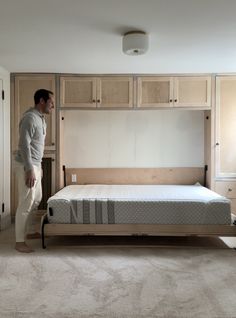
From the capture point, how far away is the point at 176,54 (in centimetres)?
348

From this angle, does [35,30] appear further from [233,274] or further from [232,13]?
[233,274]

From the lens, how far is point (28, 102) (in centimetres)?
436

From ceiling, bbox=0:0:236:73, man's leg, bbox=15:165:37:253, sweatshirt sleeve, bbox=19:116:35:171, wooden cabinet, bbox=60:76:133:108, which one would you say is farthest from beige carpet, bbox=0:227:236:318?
ceiling, bbox=0:0:236:73

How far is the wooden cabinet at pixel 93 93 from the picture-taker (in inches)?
171

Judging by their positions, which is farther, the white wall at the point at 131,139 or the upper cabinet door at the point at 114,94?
the white wall at the point at 131,139

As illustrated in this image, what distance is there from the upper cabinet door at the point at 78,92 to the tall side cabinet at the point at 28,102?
147 mm

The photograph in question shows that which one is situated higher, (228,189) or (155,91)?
(155,91)

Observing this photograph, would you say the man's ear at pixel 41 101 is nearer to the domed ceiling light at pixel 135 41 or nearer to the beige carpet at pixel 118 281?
the domed ceiling light at pixel 135 41

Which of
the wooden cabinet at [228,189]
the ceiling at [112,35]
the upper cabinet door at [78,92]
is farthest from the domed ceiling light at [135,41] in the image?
the wooden cabinet at [228,189]

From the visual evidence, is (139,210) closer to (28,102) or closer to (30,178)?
(30,178)

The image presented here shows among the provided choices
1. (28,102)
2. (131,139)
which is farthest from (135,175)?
(28,102)

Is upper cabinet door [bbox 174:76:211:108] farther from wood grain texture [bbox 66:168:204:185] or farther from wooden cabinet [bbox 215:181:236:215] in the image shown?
wooden cabinet [bbox 215:181:236:215]

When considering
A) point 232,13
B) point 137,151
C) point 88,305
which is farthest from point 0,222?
point 232,13

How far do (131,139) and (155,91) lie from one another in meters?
0.73
